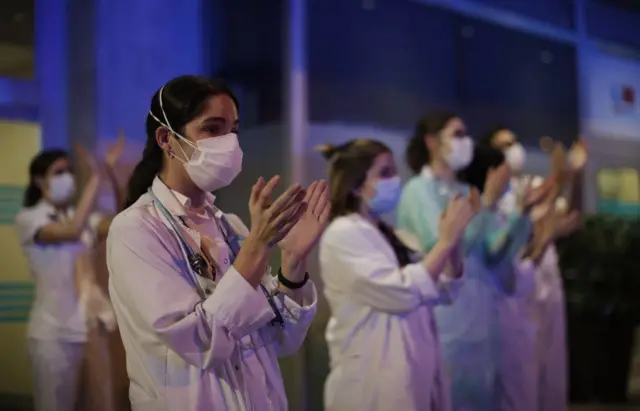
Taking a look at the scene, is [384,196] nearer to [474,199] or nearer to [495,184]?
[474,199]

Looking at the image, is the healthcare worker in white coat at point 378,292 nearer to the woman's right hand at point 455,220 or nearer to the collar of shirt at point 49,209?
the woman's right hand at point 455,220

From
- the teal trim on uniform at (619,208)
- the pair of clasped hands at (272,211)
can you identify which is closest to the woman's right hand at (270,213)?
the pair of clasped hands at (272,211)

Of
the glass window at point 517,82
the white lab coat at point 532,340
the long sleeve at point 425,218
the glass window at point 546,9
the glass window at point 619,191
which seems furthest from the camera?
the glass window at point 619,191

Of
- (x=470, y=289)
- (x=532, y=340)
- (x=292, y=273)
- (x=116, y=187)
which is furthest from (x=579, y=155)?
(x=292, y=273)

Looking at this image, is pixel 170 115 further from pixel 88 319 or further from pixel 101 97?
pixel 88 319

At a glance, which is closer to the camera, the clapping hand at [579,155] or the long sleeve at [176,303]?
the long sleeve at [176,303]

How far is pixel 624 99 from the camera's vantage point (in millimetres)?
5781

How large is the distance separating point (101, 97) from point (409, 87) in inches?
70.5

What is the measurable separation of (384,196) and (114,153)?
97cm

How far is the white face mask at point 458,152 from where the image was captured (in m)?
3.31

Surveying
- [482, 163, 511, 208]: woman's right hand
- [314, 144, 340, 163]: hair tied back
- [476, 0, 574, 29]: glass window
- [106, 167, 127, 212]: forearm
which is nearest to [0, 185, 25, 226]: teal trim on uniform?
[106, 167, 127, 212]: forearm

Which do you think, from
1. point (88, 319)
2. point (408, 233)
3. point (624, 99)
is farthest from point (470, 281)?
point (624, 99)

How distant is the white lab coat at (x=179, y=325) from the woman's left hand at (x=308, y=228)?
155 millimetres

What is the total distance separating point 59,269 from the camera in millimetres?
2965
